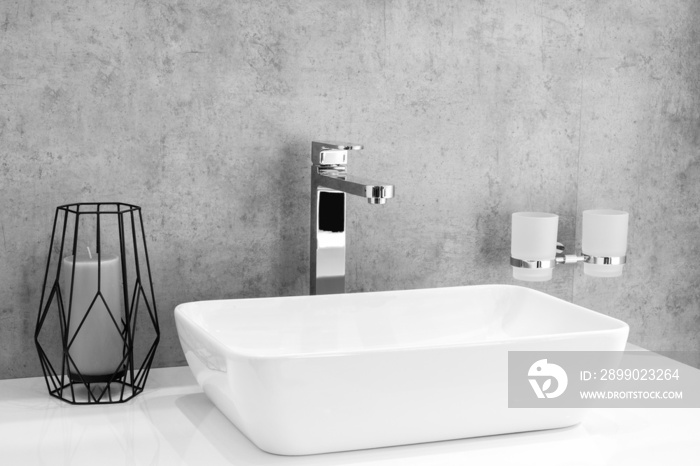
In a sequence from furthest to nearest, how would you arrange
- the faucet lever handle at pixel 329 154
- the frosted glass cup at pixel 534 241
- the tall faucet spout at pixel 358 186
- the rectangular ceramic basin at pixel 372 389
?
the frosted glass cup at pixel 534 241
the faucet lever handle at pixel 329 154
the tall faucet spout at pixel 358 186
the rectangular ceramic basin at pixel 372 389

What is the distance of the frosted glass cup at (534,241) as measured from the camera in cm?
137

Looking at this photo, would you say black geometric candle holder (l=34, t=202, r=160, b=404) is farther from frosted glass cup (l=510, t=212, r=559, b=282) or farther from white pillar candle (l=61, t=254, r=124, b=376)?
frosted glass cup (l=510, t=212, r=559, b=282)

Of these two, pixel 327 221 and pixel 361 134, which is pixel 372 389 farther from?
pixel 361 134

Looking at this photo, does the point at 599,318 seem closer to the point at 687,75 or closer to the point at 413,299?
the point at 413,299

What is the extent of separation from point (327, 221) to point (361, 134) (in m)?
0.16

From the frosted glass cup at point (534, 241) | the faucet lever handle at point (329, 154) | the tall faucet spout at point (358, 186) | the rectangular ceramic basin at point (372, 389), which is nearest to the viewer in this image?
the rectangular ceramic basin at point (372, 389)

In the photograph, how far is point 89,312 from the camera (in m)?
1.11

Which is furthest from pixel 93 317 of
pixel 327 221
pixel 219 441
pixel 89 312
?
pixel 327 221

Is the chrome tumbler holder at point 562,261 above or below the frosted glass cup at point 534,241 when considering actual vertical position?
below

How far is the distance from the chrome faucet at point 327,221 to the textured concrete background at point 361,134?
0.16 ft

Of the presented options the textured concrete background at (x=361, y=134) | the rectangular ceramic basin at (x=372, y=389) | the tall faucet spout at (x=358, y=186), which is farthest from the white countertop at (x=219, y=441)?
the tall faucet spout at (x=358, y=186)

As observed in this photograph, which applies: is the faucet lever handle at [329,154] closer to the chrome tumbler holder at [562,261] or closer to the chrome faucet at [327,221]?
the chrome faucet at [327,221]

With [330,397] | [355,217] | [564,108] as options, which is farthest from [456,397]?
[564,108]

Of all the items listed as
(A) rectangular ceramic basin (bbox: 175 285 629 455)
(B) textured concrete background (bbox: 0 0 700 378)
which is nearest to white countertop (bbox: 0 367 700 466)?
(A) rectangular ceramic basin (bbox: 175 285 629 455)
